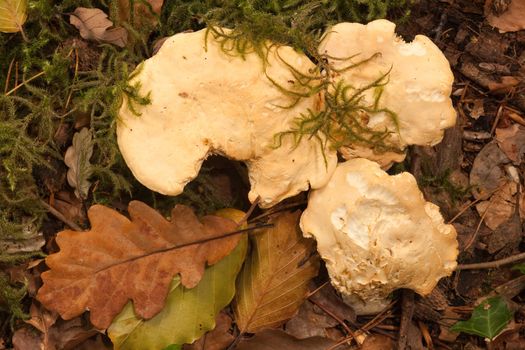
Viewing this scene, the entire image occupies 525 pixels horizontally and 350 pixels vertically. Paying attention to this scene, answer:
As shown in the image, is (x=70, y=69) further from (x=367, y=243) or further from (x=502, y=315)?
(x=502, y=315)

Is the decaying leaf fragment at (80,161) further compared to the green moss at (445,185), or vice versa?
the green moss at (445,185)

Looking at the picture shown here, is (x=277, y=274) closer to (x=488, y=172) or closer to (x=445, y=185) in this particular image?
(x=445, y=185)

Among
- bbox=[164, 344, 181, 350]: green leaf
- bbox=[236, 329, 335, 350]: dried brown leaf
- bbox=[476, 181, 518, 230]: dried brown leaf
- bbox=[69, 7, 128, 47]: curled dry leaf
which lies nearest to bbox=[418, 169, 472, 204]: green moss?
bbox=[476, 181, 518, 230]: dried brown leaf

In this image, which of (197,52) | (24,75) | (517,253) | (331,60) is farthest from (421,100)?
(24,75)

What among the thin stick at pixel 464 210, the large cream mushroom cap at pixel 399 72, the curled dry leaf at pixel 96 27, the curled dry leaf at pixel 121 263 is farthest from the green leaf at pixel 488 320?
the curled dry leaf at pixel 96 27

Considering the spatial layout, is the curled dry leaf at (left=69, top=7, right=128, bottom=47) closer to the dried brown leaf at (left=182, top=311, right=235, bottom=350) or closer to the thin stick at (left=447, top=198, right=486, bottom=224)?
the dried brown leaf at (left=182, top=311, right=235, bottom=350)

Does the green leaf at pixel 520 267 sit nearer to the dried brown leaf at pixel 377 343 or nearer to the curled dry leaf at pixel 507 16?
the dried brown leaf at pixel 377 343
